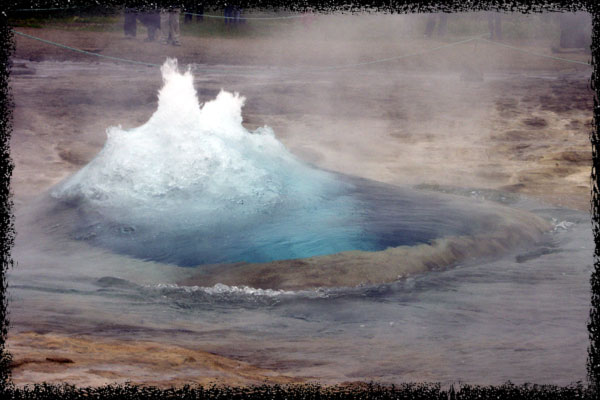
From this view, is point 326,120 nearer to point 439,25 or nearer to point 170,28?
point 170,28

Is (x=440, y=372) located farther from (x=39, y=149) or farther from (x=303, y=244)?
(x=39, y=149)

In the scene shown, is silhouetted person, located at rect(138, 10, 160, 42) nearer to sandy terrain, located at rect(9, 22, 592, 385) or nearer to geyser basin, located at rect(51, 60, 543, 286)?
sandy terrain, located at rect(9, 22, 592, 385)

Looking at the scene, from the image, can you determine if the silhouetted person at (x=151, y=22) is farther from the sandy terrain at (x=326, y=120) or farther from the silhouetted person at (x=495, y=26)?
the silhouetted person at (x=495, y=26)

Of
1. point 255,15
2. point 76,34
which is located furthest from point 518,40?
point 76,34

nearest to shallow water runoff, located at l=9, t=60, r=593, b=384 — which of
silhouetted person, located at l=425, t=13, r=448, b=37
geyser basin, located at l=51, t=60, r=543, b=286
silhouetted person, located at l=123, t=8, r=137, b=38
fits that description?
geyser basin, located at l=51, t=60, r=543, b=286

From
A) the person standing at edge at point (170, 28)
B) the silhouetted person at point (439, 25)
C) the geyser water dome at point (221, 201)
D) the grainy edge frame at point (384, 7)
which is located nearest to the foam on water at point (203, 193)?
the geyser water dome at point (221, 201)

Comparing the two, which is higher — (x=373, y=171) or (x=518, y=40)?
(x=518, y=40)
